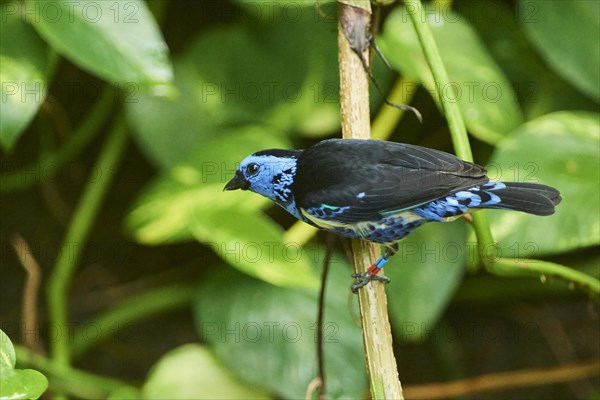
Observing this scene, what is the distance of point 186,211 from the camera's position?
6.01 feet

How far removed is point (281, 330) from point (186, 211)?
13.7 inches

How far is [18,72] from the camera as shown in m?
1.71

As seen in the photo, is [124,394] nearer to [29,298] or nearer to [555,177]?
[29,298]

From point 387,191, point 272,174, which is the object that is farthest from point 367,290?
point 272,174

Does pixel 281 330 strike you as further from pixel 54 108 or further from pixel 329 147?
pixel 54 108

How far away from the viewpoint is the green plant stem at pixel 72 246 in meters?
1.96

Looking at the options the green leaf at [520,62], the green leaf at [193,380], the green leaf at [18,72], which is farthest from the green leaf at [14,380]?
the green leaf at [520,62]

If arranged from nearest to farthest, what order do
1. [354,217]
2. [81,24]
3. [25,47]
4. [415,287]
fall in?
[354,217] < [81,24] < [25,47] < [415,287]

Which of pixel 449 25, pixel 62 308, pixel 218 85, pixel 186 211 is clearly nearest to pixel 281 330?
pixel 186 211

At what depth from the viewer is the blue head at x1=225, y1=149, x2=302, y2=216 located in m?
1.38

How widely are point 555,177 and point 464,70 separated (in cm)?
44

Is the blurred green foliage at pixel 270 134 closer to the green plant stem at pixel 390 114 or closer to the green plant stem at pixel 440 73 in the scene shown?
the green plant stem at pixel 390 114

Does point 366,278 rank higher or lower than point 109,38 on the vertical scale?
lower

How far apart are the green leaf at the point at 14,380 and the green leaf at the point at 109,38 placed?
61 centimetres
